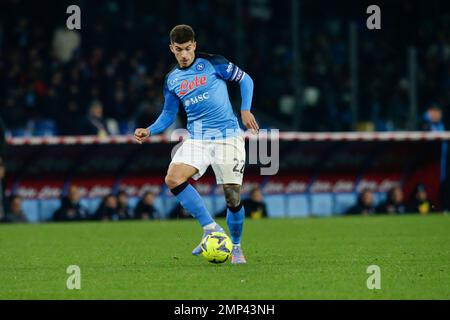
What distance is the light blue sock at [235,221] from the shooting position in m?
10.6

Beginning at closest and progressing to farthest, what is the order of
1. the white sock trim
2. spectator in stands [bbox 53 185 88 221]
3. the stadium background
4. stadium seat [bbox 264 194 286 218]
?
the white sock trim
spectator in stands [bbox 53 185 88 221]
the stadium background
stadium seat [bbox 264 194 286 218]

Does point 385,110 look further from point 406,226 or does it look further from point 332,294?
point 332,294

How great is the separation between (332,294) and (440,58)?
1824 cm

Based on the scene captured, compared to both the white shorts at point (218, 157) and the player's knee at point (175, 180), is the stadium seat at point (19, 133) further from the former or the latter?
the player's knee at point (175, 180)

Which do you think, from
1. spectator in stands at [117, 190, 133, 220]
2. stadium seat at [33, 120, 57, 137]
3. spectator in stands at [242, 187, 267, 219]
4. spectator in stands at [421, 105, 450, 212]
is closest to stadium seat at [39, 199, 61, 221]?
spectator in stands at [117, 190, 133, 220]

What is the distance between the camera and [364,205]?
20891 millimetres

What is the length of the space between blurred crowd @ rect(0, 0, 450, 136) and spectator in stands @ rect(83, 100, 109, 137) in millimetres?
17

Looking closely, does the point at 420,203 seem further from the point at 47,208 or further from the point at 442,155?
the point at 47,208

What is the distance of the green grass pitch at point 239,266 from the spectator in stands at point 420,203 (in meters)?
3.22

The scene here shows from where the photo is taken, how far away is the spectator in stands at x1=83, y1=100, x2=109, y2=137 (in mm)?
19656

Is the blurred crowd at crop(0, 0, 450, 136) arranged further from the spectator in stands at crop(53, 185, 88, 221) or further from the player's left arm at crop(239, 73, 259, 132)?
the player's left arm at crop(239, 73, 259, 132)

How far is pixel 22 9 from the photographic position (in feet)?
77.2

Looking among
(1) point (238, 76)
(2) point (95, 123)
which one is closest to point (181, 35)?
(1) point (238, 76)

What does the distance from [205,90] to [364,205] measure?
10.7 m
